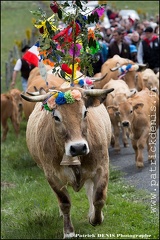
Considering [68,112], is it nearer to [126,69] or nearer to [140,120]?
[140,120]

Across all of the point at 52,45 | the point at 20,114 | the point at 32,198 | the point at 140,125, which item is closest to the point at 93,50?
the point at 52,45

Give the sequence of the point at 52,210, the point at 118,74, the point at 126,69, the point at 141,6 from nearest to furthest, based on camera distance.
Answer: the point at 52,210
the point at 126,69
the point at 118,74
the point at 141,6

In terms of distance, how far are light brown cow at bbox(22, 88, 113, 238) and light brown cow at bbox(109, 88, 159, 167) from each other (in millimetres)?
3989

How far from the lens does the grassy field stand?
11.0 m

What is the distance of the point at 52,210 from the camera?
11789 mm

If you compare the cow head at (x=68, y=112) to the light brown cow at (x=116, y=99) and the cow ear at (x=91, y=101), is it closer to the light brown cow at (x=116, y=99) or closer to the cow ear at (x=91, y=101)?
the cow ear at (x=91, y=101)

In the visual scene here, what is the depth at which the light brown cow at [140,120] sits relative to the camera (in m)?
14.0

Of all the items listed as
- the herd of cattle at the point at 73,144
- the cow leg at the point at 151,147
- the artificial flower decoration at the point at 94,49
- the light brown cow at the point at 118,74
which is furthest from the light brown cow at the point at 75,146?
the light brown cow at the point at 118,74

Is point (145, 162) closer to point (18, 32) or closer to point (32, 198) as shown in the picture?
point (32, 198)

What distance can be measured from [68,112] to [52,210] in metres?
4.13

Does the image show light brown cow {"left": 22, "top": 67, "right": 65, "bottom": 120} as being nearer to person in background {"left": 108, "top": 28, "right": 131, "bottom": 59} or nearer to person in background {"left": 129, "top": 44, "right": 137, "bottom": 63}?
person in background {"left": 108, "top": 28, "right": 131, "bottom": 59}

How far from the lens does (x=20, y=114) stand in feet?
67.6

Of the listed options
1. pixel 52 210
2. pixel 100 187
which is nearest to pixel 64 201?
pixel 100 187

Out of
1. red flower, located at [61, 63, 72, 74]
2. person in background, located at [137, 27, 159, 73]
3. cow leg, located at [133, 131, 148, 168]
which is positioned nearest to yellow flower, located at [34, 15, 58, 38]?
red flower, located at [61, 63, 72, 74]
